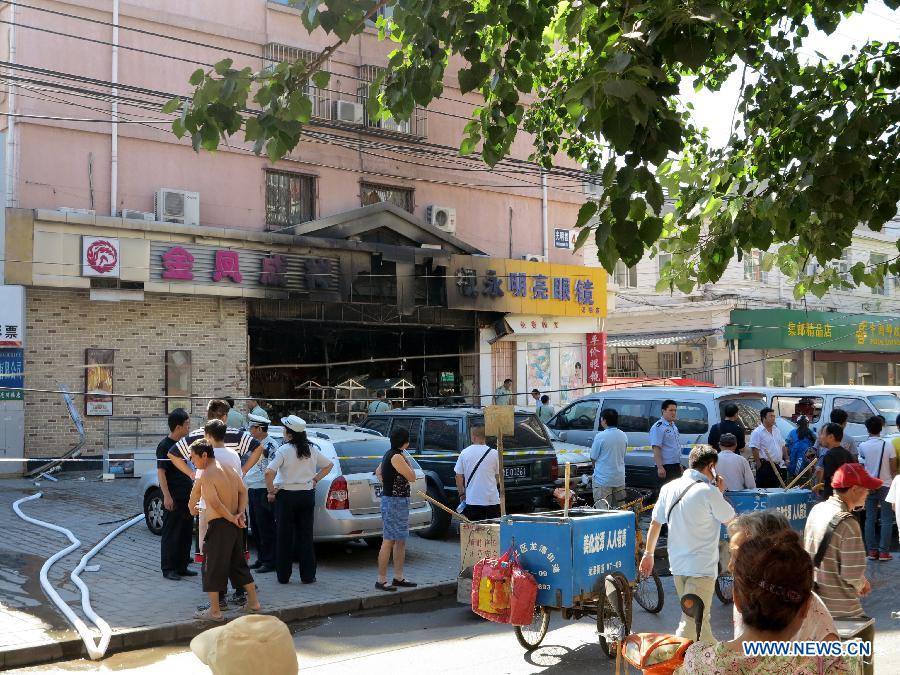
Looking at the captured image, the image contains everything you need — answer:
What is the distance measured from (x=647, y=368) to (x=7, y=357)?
77.2 feet

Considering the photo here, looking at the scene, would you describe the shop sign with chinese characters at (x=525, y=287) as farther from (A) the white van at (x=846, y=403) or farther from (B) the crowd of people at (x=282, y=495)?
(B) the crowd of people at (x=282, y=495)

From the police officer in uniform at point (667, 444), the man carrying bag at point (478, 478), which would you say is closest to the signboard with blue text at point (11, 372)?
the man carrying bag at point (478, 478)

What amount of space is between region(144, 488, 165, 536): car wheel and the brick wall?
23.2 ft

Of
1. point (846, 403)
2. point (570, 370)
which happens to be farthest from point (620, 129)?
point (570, 370)

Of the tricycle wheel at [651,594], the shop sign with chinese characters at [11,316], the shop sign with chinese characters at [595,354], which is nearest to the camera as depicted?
the tricycle wheel at [651,594]

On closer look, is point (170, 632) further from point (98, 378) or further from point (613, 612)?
point (98, 378)

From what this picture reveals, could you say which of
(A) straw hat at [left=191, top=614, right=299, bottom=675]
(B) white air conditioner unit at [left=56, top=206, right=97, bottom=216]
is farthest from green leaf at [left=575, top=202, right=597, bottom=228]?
(B) white air conditioner unit at [left=56, top=206, right=97, bottom=216]

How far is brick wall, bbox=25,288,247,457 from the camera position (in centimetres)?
1942

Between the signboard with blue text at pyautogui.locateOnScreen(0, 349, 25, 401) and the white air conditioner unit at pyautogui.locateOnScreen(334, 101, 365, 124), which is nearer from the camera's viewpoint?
the signboard with blue text at pyautogui.locateOnScreen(0, 349, 25, 401)

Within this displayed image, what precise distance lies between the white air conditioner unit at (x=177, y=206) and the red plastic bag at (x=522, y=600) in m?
15.3

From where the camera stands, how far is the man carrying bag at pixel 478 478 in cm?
1148

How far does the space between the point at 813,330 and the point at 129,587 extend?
29047 millimetres

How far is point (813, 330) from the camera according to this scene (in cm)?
3453

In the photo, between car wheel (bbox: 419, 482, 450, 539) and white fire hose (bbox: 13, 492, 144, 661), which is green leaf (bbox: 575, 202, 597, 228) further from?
car wheel (bbox: 419, 482, 450, 539)
